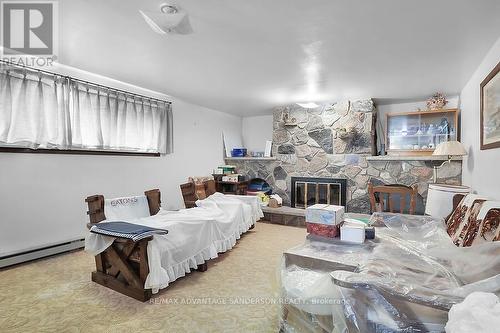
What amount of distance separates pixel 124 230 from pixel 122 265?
326 mm

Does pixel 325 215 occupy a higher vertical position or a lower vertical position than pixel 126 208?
higher

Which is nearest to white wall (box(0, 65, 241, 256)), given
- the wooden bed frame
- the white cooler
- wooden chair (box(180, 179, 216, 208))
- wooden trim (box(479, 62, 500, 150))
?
wooden chair (box(180, 179, 216, 208))

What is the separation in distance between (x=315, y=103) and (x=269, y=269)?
323cm

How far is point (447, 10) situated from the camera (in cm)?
176

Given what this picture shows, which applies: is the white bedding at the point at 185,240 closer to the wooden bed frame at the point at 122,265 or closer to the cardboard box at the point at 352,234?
the wooden bed frame at the point at 122,265

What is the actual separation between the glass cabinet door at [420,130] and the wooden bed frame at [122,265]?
167 inches

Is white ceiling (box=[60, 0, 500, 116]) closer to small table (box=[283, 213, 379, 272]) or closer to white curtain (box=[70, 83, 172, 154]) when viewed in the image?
white curtain (box=[70, 83, 172, 154])

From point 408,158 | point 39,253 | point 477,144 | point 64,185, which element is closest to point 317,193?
point 408,158

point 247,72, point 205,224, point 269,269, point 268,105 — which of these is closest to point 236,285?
point 269,269

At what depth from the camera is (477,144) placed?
111 inches

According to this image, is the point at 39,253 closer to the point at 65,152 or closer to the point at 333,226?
the point at 65,152

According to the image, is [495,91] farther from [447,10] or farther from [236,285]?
[236,285]

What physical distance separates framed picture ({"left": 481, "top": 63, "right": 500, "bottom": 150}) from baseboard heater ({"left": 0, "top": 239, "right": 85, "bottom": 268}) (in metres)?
4.46

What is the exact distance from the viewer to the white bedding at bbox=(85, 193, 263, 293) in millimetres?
2010
